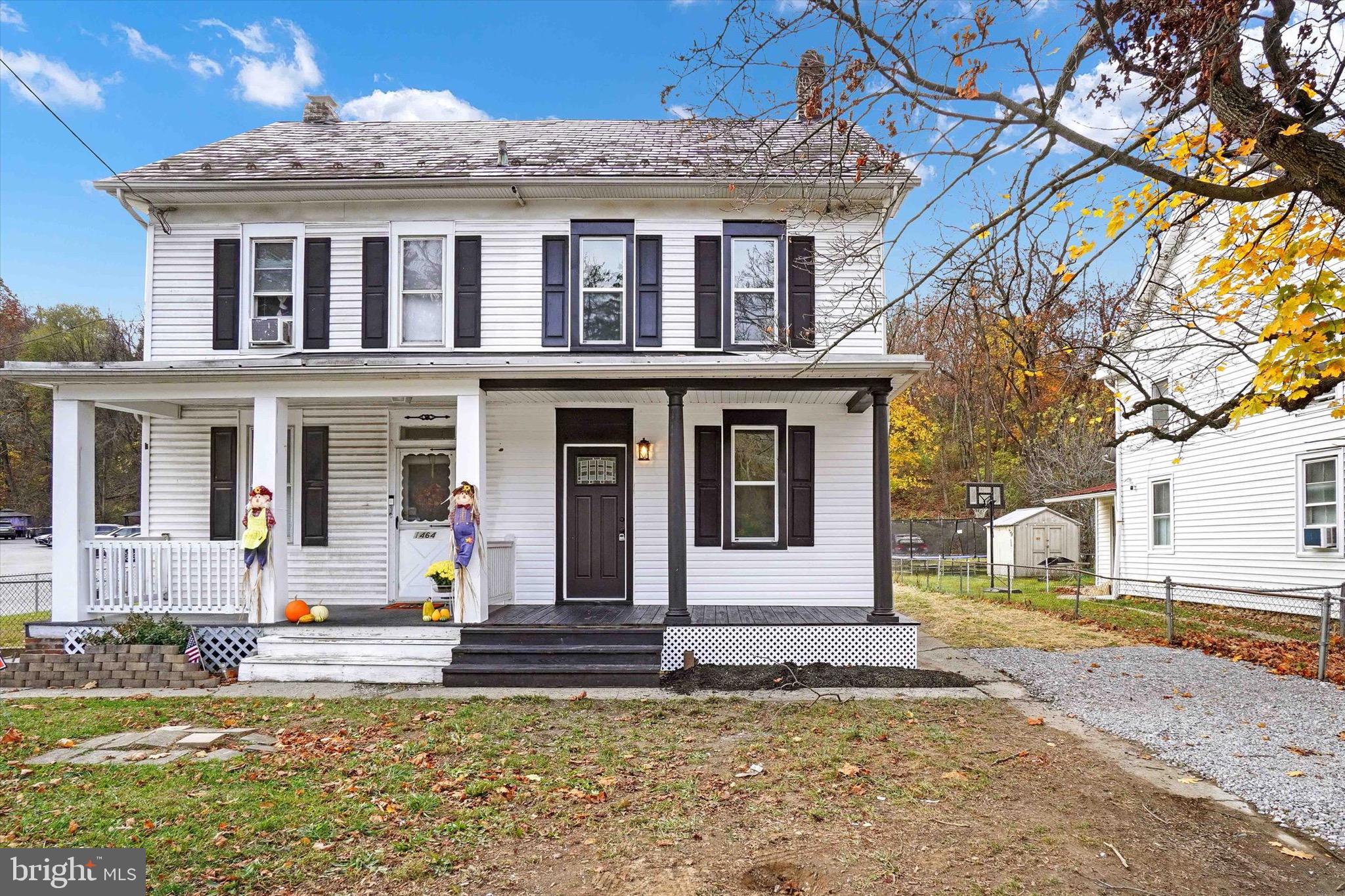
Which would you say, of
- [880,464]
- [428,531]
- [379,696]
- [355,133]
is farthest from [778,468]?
[355,133]

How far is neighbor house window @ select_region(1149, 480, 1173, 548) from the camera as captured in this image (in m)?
16.8

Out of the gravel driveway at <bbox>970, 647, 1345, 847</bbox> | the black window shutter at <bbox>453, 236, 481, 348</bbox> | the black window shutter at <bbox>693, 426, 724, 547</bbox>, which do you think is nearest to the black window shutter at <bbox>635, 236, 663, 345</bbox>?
the black window shutter at <bbox>693, 426, 724, 547</bbox>

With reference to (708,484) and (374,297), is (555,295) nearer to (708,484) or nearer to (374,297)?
(374,297)

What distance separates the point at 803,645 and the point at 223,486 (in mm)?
7945

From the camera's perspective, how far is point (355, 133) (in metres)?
12.7

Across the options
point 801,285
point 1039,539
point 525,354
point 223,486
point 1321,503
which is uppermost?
point 801,285

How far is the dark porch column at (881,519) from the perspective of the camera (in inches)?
363

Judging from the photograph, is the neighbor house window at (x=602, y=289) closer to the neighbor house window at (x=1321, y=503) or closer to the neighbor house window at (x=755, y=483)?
the neighbor house window at (x=755, y=483)

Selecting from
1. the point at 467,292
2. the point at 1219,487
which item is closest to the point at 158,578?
the point at 467,292

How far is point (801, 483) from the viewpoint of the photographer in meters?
10.6

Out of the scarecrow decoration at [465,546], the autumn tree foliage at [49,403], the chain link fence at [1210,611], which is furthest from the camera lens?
the autumn tree foliage at [49,403]

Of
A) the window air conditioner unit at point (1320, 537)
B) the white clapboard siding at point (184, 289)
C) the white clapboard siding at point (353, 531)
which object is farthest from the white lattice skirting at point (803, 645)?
the window air conditioner unit at point (1320, 537)

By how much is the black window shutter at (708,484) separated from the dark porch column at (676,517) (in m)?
1.18

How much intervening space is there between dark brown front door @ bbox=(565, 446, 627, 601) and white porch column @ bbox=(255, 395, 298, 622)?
137 inches
